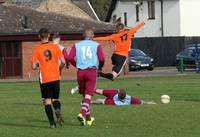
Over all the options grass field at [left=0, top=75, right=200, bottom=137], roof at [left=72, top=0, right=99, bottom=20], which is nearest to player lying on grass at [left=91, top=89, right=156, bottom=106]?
grass field at [left=0, top=75, right=200, bottom=137]

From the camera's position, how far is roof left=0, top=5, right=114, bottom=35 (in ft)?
160

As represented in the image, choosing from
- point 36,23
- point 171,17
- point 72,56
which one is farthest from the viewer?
point 171,17

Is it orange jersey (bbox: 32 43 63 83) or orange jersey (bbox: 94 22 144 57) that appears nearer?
orange jersey (bbox: 32 43 63 83)

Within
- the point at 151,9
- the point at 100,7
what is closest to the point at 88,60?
the point at 151,9

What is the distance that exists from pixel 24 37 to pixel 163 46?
2110 cm

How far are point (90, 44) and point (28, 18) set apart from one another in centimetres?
3547

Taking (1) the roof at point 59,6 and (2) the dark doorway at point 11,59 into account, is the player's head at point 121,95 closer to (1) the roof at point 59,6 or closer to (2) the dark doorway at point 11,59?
(2) the dark doorway at point 11,59

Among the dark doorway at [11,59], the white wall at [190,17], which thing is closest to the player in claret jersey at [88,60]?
the dark doorway at [11,59]

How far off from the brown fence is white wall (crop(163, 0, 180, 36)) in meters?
7.15

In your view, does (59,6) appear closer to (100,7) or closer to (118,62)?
(100,7)

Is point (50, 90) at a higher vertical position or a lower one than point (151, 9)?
lower

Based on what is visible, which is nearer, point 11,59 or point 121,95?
point 121,95

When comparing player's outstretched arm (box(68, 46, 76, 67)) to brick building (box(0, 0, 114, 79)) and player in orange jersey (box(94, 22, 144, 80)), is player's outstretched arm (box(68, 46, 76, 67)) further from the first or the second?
brick building (box(0, 0, 114, 79))

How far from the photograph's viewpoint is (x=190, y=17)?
7394 cm
